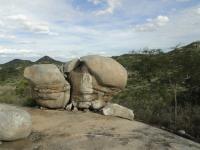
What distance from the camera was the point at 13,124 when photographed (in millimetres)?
7848

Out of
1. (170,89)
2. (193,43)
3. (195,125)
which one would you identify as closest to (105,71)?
(195,125)

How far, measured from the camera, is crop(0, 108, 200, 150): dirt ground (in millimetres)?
7430

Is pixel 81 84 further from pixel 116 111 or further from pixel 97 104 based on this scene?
pixel 116 111

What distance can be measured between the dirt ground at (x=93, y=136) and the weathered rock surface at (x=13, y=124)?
135mm

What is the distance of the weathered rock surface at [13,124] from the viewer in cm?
777

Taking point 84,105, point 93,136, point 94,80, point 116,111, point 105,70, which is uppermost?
point 105,70

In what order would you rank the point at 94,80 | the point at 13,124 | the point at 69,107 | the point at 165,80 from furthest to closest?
the point at 165,80, the point at 69,107, the point at 94,80, the point at 13,124

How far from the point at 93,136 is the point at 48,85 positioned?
2.63m

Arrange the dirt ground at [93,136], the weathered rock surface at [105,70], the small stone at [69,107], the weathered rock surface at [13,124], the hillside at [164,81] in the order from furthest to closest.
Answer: the hillside at [164,81], the small stone at [69,107], the weathered rock surface at [105,70], the weathered rock surface at [13,124], the dirt ground at [93,136]

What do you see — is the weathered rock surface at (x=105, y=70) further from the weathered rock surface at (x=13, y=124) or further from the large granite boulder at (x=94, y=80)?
the weathered rock surface at (x=13, y=124)

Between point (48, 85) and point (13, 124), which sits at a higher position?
point (48, 85)

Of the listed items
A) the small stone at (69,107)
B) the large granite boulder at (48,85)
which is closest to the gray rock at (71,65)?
the large granite boulder at (48,85)

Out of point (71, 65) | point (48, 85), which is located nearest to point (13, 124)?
point (48, 85)

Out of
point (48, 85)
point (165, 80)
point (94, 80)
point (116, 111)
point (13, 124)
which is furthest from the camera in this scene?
point (165, 80)
